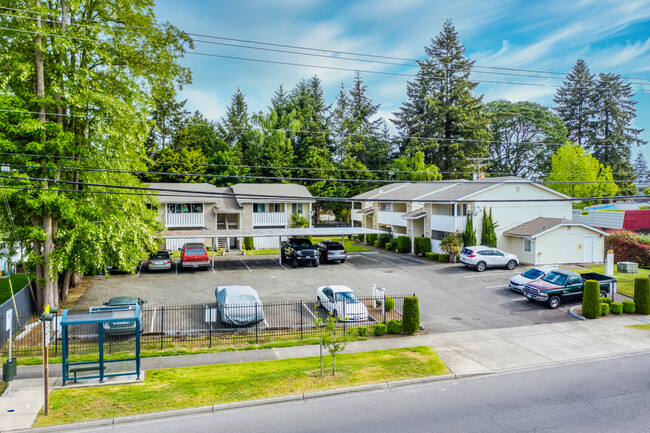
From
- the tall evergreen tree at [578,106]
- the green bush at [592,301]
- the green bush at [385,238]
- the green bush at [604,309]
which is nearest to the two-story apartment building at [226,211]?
the green bush at [385,238]

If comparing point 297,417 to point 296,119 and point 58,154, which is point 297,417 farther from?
point 296,119

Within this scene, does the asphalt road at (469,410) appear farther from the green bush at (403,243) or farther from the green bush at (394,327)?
the green bush at (403,243)

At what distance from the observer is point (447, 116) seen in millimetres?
63469

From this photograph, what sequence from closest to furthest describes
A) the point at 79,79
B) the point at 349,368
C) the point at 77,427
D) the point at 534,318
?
the point at 77,427
the point at 349,368
the point at 79,79
the point at 534,318

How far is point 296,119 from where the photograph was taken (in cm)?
6488

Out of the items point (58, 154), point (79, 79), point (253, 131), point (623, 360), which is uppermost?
point (253, 131)

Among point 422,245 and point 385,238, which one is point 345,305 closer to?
point 422,245

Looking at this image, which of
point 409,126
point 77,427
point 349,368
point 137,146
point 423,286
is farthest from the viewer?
point 409,126

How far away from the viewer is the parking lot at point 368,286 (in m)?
20.4

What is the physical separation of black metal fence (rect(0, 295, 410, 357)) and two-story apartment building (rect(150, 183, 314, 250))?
63.7ft

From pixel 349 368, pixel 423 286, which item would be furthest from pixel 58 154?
pixel 423 286

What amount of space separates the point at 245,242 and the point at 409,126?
124ft

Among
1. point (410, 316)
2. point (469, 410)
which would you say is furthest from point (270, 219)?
point (469, 410)

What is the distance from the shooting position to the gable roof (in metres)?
31.7
